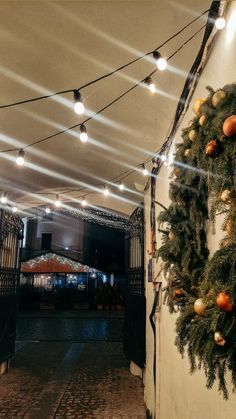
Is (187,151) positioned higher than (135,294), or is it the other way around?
(187,151)

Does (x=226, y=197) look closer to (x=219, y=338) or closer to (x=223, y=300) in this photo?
(x=223, y=300)

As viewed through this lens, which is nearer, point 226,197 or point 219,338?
point 219,338

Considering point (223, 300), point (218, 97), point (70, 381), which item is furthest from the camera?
point (70, 381)

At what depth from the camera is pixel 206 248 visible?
2332mm

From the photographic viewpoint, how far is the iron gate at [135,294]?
6285 mm

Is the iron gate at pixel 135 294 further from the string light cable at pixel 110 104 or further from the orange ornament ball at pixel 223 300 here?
the orange ornament ball at pixel 223 300

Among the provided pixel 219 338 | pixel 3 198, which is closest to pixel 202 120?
pixel 219 338

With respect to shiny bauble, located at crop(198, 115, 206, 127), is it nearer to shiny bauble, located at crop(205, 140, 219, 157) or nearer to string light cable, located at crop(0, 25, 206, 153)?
shiny bauble, located at crop(205, 140, 219, 157)

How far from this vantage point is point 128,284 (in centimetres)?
775

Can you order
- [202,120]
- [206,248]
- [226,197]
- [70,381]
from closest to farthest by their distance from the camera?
[226,197] < [202,120] < [206,248] < [70,381]

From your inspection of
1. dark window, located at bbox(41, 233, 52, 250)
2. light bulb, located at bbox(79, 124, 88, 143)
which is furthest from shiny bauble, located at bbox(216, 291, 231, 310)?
dark window, located at bbox(41, 233, 52, 250)

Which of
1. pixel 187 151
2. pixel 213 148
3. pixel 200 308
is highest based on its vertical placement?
pixel 187 151

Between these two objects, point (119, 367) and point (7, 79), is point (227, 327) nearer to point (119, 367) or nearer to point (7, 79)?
point (7, 79)

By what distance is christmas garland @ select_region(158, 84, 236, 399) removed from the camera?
144cm
